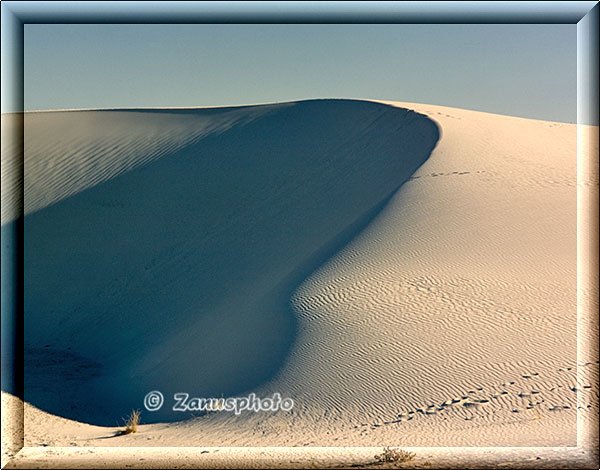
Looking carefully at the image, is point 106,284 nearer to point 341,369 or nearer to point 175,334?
point 175,334

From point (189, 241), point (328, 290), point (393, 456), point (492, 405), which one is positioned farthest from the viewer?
point (189, 241)

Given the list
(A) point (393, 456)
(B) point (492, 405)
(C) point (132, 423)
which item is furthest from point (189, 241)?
(A) point (393, 456)

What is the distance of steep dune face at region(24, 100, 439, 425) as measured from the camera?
30.0 ft

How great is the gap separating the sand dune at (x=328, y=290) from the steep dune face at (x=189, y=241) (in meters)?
0.05

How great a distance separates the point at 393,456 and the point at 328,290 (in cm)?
355

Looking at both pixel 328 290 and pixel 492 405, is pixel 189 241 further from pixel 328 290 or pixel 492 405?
pixel 492 405

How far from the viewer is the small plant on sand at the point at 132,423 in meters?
7.68

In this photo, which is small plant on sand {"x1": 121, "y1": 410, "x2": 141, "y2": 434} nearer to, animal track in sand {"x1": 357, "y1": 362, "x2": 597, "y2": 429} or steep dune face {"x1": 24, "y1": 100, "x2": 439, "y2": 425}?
steep dune face {"x1": 24, "y1": 100, "x2": 439, "y2": 425}

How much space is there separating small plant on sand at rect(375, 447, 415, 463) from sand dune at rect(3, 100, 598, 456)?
424 millimetres

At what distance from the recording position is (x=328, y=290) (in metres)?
9.53

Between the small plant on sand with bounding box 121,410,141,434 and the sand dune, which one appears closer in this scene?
the sand dune

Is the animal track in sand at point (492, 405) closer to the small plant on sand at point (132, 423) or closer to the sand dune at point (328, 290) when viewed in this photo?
the sand dune at point (328, 290)

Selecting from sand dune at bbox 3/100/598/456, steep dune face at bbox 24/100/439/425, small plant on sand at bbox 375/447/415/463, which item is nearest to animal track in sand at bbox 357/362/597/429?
sand dune at bbox 3/100/598/456

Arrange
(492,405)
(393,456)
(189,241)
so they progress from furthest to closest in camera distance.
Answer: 1. (189,241)
2. (492,405)
3. (393,456)
